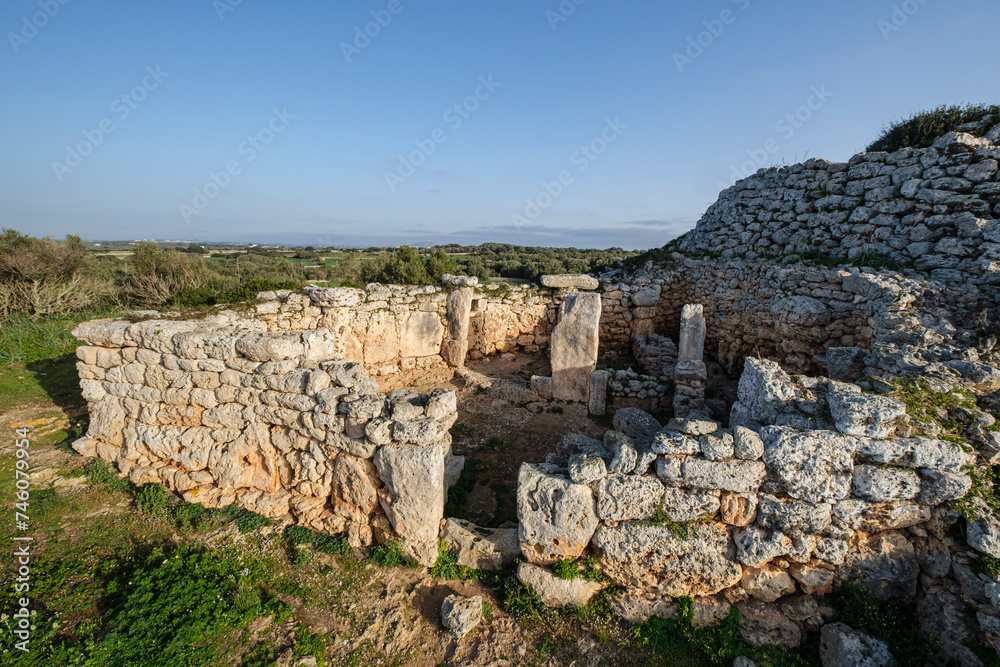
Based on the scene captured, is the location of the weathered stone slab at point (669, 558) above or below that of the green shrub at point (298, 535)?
above

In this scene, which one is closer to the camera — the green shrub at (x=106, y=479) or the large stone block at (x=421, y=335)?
the green shrub at (x=106, y=479)

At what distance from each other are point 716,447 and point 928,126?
10.7 meters

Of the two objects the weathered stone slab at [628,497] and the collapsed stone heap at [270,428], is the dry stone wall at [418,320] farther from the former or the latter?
the weathered stone slab at [628,497]

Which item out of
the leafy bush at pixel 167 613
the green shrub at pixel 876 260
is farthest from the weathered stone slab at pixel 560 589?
the green shrub at pixel 876 260

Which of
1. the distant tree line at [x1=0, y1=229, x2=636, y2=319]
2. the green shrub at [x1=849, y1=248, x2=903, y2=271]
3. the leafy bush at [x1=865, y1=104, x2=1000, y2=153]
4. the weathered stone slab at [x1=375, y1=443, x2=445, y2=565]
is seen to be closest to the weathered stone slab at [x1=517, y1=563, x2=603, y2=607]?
the weathered stone slab at [x1=375, y1=443, x2=445, y2=565]

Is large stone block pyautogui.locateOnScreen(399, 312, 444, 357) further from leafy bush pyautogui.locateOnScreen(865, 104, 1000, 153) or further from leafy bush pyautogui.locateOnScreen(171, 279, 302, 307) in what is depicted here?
leafy bush pyautogui.locateOnScreen(865, 104, 1000, 153)

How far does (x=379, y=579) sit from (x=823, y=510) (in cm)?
440

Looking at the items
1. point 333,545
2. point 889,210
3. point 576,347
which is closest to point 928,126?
point 889,210

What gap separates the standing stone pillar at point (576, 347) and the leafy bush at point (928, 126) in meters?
7.89

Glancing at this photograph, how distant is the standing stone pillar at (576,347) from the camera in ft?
30.5

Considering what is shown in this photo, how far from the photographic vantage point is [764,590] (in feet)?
12.8

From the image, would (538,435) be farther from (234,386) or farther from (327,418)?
(234,386)

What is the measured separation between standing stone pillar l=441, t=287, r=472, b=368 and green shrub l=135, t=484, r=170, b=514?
6498 mm

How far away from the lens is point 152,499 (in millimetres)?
5344
